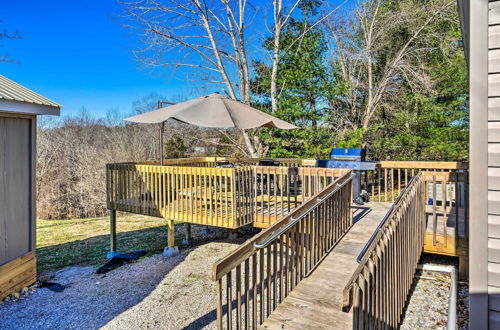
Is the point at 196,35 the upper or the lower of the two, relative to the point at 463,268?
upper

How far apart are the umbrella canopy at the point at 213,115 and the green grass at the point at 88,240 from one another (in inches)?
131

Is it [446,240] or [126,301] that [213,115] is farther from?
[446,240]

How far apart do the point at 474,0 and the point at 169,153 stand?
16.3m

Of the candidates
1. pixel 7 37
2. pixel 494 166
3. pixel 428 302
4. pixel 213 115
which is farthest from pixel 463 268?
pixel 7 37

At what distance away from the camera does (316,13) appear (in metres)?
12.6

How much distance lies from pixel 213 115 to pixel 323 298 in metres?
3.88

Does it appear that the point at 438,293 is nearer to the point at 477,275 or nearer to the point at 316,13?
the point at 477,275

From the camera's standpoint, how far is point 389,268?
2904mm

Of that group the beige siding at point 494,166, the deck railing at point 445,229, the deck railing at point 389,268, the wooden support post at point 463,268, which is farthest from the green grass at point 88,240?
the beige siding at point 494,166

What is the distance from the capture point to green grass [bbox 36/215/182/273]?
24.5ft

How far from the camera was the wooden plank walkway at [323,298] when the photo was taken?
2.96 m

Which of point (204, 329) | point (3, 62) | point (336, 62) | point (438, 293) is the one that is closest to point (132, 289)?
point (204, 329)

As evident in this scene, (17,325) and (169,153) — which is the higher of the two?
(169,153)

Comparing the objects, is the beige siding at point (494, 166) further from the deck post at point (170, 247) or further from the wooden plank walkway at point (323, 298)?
the deck post at point (170, 247)
